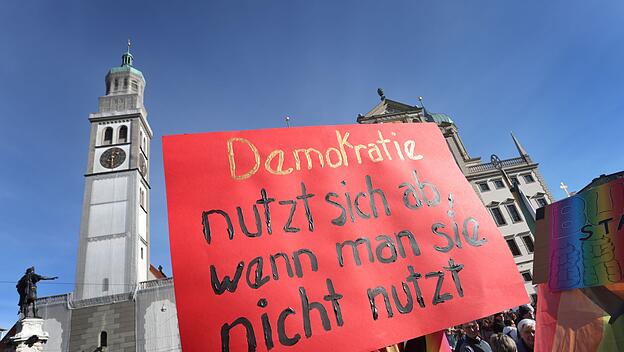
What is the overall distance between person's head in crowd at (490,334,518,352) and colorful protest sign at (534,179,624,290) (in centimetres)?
211

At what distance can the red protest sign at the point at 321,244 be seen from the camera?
1777mm

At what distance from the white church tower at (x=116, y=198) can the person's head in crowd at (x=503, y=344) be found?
24.4m

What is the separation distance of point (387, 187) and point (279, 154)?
0.79 meters

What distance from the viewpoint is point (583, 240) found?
179cm

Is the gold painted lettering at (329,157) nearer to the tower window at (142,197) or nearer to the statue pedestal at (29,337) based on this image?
the statue pedestal at (29,337)

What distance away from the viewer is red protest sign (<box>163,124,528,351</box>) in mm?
1777

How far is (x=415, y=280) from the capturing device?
2037mm

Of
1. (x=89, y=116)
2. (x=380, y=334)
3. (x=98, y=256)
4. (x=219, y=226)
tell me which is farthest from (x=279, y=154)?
(x=89, y=116)

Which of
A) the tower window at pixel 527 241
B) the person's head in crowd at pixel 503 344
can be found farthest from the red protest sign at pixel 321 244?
the tower window at pixel 527 241

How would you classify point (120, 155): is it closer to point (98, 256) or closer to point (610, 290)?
point (98, 256)

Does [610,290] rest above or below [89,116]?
below

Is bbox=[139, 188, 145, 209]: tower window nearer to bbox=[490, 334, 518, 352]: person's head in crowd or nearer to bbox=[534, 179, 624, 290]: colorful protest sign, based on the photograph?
bbox=[490, 334, 518, 352]: person's head in crowd

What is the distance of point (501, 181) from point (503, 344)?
92.8ft

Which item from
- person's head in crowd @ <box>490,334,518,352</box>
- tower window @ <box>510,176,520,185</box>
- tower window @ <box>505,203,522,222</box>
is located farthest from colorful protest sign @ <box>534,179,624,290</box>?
tower window @ <box>510,176,520,185</box>
